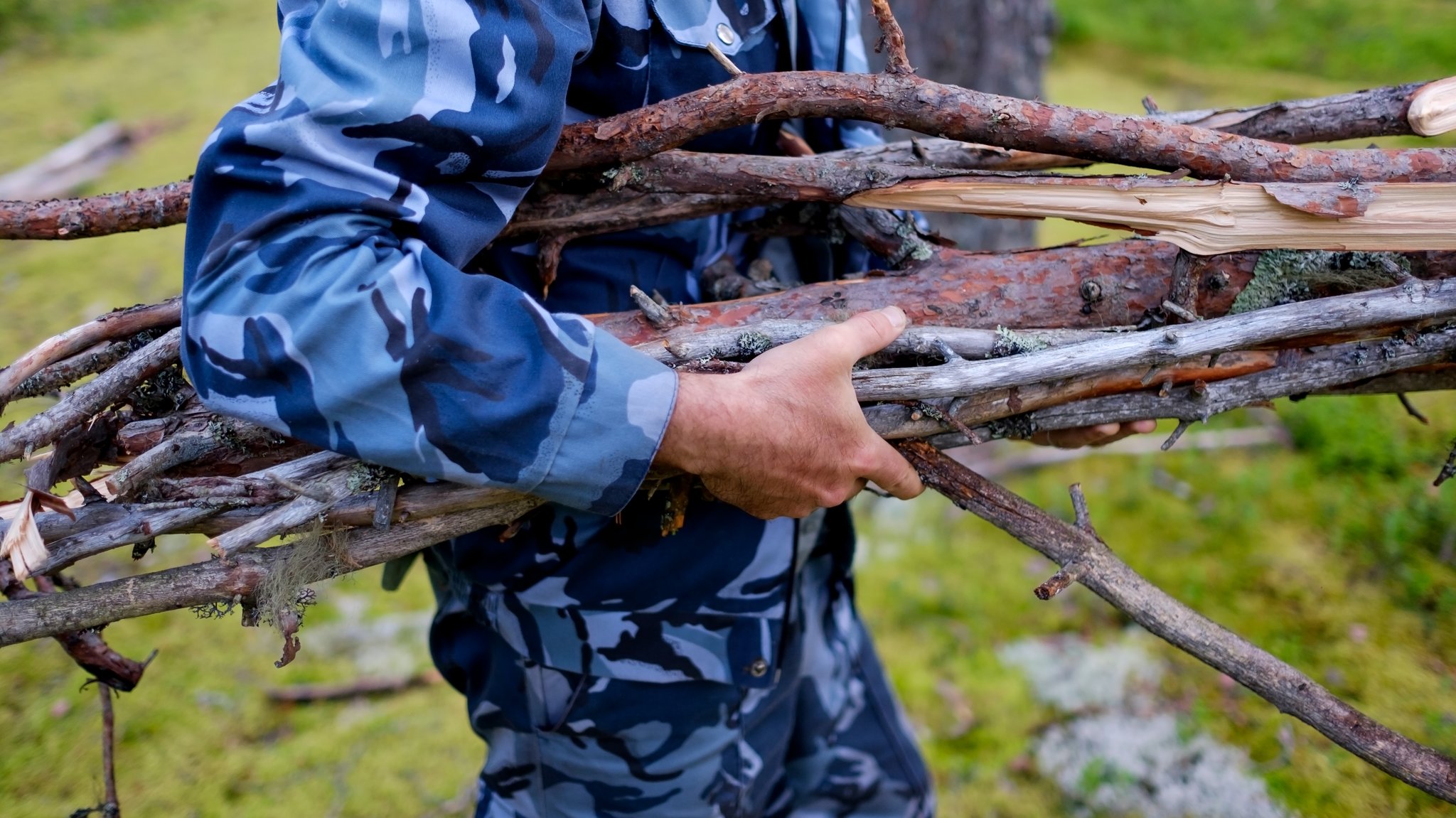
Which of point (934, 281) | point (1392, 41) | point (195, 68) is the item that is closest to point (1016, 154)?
point (934, 281)

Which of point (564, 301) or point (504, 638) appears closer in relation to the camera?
point (564, 301)

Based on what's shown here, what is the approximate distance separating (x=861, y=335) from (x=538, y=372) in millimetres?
608

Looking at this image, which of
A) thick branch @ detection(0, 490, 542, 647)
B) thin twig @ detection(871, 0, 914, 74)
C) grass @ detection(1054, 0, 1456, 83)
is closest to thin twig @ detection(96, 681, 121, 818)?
thick branch @ detection(0, 490, 542, 647)

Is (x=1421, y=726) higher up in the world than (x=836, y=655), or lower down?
lower down

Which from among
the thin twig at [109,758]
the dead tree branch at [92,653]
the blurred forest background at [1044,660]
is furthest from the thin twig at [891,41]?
the blurred forest background at [1044,660]

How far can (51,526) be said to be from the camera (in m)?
1.53

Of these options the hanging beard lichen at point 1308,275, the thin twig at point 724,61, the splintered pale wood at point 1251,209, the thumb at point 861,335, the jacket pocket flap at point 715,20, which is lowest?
the thumb at point 861,335

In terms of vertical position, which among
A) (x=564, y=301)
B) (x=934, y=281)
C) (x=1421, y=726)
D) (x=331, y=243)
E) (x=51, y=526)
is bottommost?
(x=1421, y=726)

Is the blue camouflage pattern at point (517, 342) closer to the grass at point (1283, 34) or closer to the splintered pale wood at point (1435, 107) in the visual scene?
the splintered pale wood at point (1435, 107)

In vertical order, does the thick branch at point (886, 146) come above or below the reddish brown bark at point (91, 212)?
above

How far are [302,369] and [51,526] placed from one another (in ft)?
2.21

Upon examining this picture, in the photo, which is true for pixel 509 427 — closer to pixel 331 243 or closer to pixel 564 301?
pixel 331 243

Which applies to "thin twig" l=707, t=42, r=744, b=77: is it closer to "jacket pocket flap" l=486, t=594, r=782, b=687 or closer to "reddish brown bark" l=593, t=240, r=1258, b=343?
"reddish brown bark" l=593, t=240, r=1258, b=343

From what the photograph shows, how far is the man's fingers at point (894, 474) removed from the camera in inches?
65.0
